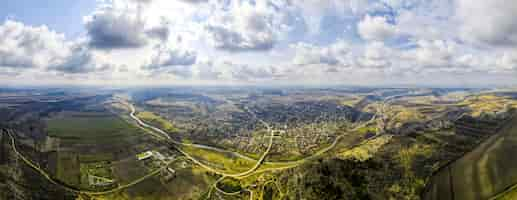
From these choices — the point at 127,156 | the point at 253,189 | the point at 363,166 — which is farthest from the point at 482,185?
the point at 127,156

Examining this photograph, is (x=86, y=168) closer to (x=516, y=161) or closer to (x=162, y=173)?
(x=162, y=173)

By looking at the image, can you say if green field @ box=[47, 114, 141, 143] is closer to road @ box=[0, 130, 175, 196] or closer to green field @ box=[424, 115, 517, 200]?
road @ box=[0, 130, 175, 196]

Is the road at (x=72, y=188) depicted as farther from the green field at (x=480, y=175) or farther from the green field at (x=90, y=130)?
the green field at (x=480, y=175)

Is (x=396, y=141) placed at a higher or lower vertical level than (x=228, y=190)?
higher

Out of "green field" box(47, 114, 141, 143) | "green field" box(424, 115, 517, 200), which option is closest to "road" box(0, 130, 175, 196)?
"green field" box(47, 114, 141, 143)

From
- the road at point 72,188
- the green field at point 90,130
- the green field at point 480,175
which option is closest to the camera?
the green field at point 480,175

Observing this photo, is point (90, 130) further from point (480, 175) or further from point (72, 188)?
point (480, 175)

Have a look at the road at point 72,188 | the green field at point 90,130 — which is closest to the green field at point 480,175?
the road at point 72,188

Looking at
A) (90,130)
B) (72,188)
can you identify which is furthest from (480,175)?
(90,130)

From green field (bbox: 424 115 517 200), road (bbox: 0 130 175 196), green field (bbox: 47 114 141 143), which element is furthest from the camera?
green field (bbox: 47 114 141 143)
